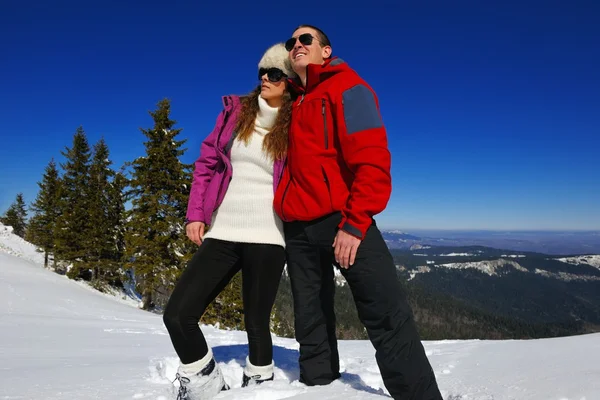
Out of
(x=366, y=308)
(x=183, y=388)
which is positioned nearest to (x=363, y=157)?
(x=366, y=308)

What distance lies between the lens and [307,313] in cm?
286

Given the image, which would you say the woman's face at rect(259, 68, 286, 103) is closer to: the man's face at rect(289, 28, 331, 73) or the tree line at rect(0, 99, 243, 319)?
the man's face at rect(289, 28, 331, 73)

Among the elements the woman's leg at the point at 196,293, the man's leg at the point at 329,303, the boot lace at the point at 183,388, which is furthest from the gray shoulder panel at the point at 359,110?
the boot lace at the point at 183,388

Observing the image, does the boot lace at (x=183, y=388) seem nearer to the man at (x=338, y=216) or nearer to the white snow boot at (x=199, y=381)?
the white snow boot at (x=199, y=381)

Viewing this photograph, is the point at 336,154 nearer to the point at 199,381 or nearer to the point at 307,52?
the point at 307,52

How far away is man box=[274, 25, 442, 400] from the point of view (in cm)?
225

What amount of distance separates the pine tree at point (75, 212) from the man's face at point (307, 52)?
25.3 meters

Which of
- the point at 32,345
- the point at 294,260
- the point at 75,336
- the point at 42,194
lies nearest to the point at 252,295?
the point at 294,260

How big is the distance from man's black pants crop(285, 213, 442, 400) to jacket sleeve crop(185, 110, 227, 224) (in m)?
0.84

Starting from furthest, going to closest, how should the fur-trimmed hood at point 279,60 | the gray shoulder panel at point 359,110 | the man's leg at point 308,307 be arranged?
the fur-trimmed hood at point 279,60 → the man's leg at point 308,307 → the gray shoulder panel at point 359,110

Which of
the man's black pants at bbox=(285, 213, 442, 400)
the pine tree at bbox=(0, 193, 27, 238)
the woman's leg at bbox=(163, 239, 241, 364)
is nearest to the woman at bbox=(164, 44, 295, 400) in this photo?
the woman's leg at bbox=(163, 239, 241, 364)

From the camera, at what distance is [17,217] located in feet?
A: 174

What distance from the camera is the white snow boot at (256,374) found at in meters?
2.80

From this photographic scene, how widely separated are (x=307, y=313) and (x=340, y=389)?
0.60 metres
